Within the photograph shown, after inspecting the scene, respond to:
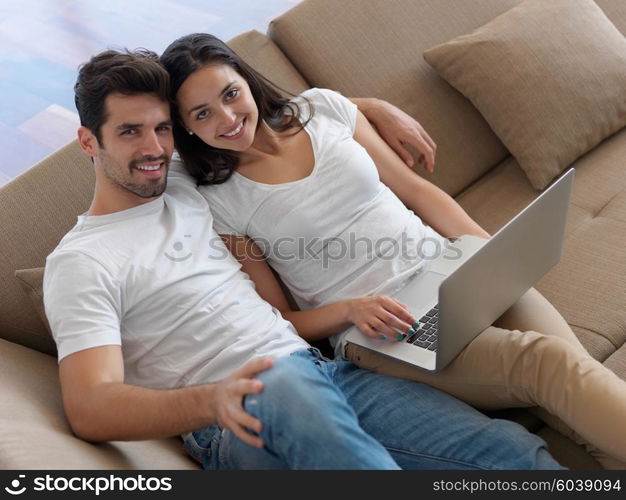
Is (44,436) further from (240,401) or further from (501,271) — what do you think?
(501,271)

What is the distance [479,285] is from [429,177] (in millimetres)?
830

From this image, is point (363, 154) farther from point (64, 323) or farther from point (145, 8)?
point (145, 8)

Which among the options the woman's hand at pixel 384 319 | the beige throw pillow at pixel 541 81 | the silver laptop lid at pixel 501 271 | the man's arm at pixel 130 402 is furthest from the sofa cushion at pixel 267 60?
the man's arm at pixel 130 402

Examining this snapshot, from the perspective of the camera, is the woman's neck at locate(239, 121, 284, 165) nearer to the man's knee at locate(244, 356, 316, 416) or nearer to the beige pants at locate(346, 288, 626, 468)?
the beige pants at locate(346, 288, 626, 468)

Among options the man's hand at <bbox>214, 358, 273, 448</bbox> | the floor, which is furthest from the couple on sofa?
the floor

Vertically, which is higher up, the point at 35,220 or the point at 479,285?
the point at 35,220

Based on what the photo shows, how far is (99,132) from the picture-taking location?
1.80 meters

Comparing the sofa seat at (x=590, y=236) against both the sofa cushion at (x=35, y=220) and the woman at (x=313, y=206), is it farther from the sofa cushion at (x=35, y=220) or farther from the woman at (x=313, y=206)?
the sofa cushion at (x=35, y=220)

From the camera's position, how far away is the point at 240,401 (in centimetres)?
144

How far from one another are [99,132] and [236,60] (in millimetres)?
382

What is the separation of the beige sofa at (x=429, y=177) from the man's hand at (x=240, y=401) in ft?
0.65

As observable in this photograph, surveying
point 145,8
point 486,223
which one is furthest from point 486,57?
point 145,8

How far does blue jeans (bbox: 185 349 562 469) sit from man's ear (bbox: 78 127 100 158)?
0.64 m

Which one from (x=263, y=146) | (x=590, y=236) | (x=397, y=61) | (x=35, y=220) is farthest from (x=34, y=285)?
(x=590, y=236)
